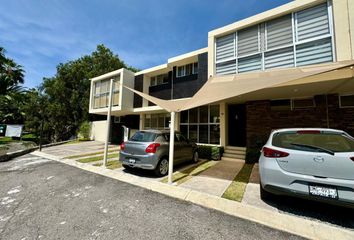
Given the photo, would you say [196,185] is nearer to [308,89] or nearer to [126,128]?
[308,89]

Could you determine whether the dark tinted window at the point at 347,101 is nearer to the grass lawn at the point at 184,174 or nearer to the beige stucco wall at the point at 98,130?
the grass lawn at the point at 184,174

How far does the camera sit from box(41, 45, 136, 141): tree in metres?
22.6

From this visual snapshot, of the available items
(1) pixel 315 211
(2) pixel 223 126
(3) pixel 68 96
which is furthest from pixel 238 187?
(3) pixel 68 96

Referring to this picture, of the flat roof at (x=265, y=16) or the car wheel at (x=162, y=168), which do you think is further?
the flat roof at (x=265, y=16)

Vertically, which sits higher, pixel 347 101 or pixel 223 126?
pixel 347 101

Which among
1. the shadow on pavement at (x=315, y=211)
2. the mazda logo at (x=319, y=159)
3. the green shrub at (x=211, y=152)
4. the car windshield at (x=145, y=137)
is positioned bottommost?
the shadow on pavement at (x=315, y=211)

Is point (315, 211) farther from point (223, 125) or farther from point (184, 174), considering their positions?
point (223, 125)

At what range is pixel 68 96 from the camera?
77.6 feet

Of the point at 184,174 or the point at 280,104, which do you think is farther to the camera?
the point at 280,104

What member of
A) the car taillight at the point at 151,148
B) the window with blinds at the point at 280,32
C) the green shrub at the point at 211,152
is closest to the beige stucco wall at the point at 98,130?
the green shrub at the point at 211,152

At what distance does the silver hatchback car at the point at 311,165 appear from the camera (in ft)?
9.87

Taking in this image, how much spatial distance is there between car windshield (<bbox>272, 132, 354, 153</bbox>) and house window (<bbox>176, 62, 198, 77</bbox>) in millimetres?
9764

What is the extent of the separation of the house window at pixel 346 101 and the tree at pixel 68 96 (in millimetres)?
24608

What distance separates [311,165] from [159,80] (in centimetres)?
1382
